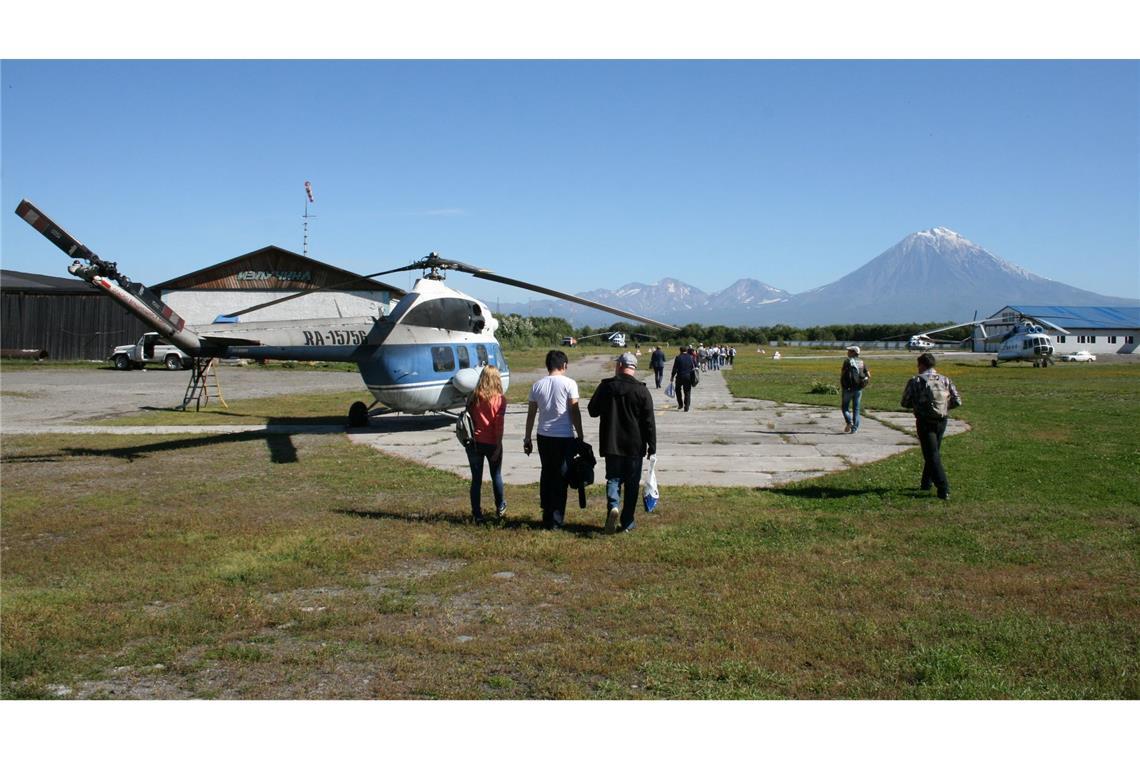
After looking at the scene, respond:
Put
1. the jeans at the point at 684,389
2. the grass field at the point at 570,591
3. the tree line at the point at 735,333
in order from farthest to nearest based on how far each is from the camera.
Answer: the tree line at the point at 735,333 < the jeans at the point at 684,389 < the grass field at the point at 570,591

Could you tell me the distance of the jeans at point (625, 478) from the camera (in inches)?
314

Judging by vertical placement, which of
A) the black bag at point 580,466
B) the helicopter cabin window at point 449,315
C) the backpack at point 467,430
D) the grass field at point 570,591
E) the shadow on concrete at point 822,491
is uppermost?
the helicopter cabin window at point 449,315

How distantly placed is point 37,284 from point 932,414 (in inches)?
2237

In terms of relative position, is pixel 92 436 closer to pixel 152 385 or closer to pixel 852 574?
pixel 852 574

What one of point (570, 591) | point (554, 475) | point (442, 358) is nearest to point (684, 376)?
point (442, 358)

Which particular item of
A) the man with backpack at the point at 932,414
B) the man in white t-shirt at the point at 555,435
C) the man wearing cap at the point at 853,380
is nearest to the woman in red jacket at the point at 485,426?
the man in white t-shirt at the point at 555,435

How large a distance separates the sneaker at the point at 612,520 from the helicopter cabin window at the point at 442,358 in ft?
28.3

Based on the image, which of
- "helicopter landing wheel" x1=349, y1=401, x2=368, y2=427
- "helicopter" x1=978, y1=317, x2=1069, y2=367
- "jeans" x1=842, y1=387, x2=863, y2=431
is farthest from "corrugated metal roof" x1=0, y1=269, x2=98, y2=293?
"helicopter" x1=978, y1=317, x2=1069, y2=367

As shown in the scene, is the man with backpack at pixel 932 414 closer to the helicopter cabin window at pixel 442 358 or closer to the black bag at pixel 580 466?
the black bag at pixel 580 466

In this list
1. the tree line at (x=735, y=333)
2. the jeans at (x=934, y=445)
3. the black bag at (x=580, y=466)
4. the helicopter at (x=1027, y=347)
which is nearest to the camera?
the black bag at (x=580, y=466)

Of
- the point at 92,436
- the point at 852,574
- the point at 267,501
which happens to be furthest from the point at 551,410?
the point at 92,436

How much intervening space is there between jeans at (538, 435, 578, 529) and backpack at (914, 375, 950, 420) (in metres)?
4.46

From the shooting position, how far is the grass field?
15.2 feet

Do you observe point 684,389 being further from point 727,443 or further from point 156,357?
point 156,357
